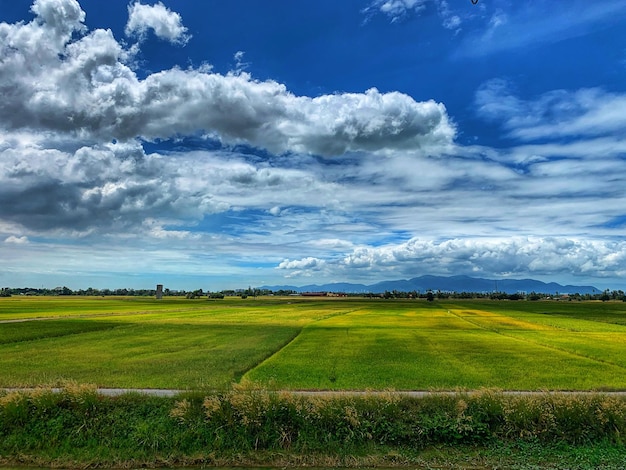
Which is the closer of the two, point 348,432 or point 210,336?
point 348,432

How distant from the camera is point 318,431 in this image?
1558cm

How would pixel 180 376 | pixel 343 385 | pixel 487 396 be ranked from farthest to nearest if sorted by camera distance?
pixel 180 376 < pixel 343 385 < pixel 487 396

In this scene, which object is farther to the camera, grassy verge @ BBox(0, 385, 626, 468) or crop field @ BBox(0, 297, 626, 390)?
crop field @ BBox(0, 297, 626, 390)

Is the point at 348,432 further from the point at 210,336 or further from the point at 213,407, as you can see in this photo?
the point at 210,336

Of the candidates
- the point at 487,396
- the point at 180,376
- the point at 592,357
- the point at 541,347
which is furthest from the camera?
the point at 541,347

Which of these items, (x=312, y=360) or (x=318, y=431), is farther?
(x=312, y=360)

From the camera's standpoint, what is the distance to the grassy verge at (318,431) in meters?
15.0

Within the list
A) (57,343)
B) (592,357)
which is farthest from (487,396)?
(57,343)

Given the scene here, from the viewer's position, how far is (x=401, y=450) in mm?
15258

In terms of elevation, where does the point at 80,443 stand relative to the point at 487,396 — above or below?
below

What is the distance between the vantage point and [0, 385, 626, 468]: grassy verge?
1498 centimetres

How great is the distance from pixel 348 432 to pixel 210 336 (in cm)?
3959

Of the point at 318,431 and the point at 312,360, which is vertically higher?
the point at 318,431

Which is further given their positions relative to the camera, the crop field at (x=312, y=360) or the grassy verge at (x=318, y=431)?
the crop field at (x=312, y=360)
